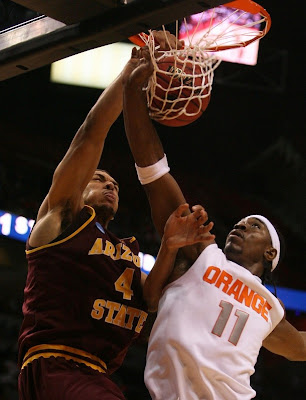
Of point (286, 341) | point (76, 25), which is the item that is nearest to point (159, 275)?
point (286, 341)

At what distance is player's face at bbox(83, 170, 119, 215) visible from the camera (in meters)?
3.68

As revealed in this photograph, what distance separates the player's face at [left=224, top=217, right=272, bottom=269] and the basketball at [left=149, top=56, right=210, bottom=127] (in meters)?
0.64

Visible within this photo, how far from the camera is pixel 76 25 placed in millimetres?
2729

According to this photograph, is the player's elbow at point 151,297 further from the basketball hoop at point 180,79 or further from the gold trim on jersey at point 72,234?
the basketball hoop at point 180,79

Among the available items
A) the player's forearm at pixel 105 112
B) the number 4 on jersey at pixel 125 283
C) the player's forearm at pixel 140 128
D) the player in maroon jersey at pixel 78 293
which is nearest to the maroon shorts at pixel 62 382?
the player in maroon jersey at pixel 78 293

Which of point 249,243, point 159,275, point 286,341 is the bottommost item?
point 286,341

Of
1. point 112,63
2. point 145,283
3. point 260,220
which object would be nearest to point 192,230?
point 145,283

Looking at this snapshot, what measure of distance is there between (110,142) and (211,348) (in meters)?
7.05

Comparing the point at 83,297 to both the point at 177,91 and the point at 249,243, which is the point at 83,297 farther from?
the point at 177,91

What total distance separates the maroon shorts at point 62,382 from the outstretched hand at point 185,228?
688 mm

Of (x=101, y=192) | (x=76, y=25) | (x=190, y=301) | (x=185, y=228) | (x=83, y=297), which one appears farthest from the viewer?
(x=101, y=192)

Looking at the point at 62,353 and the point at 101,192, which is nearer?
the point at 62,353

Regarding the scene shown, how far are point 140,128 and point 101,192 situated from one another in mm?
655

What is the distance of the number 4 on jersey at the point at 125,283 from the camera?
3.34 m
